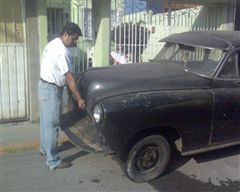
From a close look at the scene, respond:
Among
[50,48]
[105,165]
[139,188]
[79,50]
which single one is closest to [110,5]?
[79,50]

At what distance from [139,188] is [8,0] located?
163 inches

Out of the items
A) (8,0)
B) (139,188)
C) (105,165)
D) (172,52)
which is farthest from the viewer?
(8,0)

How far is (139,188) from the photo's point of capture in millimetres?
4652

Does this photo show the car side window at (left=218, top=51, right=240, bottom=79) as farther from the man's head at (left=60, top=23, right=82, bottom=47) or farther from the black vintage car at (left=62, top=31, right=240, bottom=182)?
the man's head at (left=60, top=23, right=82, bottom=47)

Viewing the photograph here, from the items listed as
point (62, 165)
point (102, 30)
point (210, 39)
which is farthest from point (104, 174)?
point (102, 30)

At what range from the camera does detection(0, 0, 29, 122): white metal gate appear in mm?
6676

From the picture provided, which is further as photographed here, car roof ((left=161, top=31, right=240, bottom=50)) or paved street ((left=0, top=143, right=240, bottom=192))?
car roof ((left=161, top=31, right=240, bottom=50))

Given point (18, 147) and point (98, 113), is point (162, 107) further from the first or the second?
point (18, 147)

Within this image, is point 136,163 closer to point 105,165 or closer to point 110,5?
point 105,165

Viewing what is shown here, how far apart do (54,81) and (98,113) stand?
0.82 meters

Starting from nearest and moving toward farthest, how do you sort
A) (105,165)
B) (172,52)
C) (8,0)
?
(105,165)
(172,52)
(8,0)

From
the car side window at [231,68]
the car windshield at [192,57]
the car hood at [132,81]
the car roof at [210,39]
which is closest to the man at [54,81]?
the car hood at [132,81]

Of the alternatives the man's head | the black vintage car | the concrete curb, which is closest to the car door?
the black vintage car

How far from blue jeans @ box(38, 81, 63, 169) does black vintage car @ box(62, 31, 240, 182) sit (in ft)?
0.81
